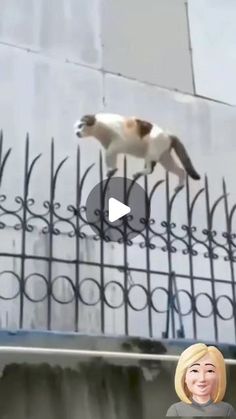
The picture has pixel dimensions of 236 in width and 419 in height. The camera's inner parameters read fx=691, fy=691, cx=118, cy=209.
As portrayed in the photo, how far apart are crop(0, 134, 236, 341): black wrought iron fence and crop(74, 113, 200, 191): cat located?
0.50ft

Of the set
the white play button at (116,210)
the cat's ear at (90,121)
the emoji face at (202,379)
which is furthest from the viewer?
the cat's ear at (90,121)

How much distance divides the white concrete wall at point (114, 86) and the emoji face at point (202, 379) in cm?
177

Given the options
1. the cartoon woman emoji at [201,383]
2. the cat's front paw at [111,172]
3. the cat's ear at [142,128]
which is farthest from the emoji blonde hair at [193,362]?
the cat's ear at [142,128]

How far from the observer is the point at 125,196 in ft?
16.9

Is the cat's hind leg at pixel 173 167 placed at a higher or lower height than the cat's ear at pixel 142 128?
lower

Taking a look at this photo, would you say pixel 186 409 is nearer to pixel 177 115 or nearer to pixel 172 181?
pixel 172 181

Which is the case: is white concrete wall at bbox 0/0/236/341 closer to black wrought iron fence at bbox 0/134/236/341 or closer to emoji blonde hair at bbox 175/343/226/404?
black wrought iron fence at bbox 0/134/236/341

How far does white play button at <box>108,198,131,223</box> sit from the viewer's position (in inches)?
196

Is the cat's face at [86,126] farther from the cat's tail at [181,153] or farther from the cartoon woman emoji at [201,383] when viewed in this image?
the cartoon woman emoji at [201,383]

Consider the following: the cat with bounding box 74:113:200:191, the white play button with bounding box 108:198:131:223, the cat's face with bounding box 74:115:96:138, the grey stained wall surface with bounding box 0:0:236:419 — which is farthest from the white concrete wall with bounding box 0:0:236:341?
the white play button with bounding box 108:198:131:223

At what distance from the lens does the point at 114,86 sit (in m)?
6.66

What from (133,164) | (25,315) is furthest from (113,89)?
(25,315)

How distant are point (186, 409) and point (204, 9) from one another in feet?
16.2

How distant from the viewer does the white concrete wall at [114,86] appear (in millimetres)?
5926
